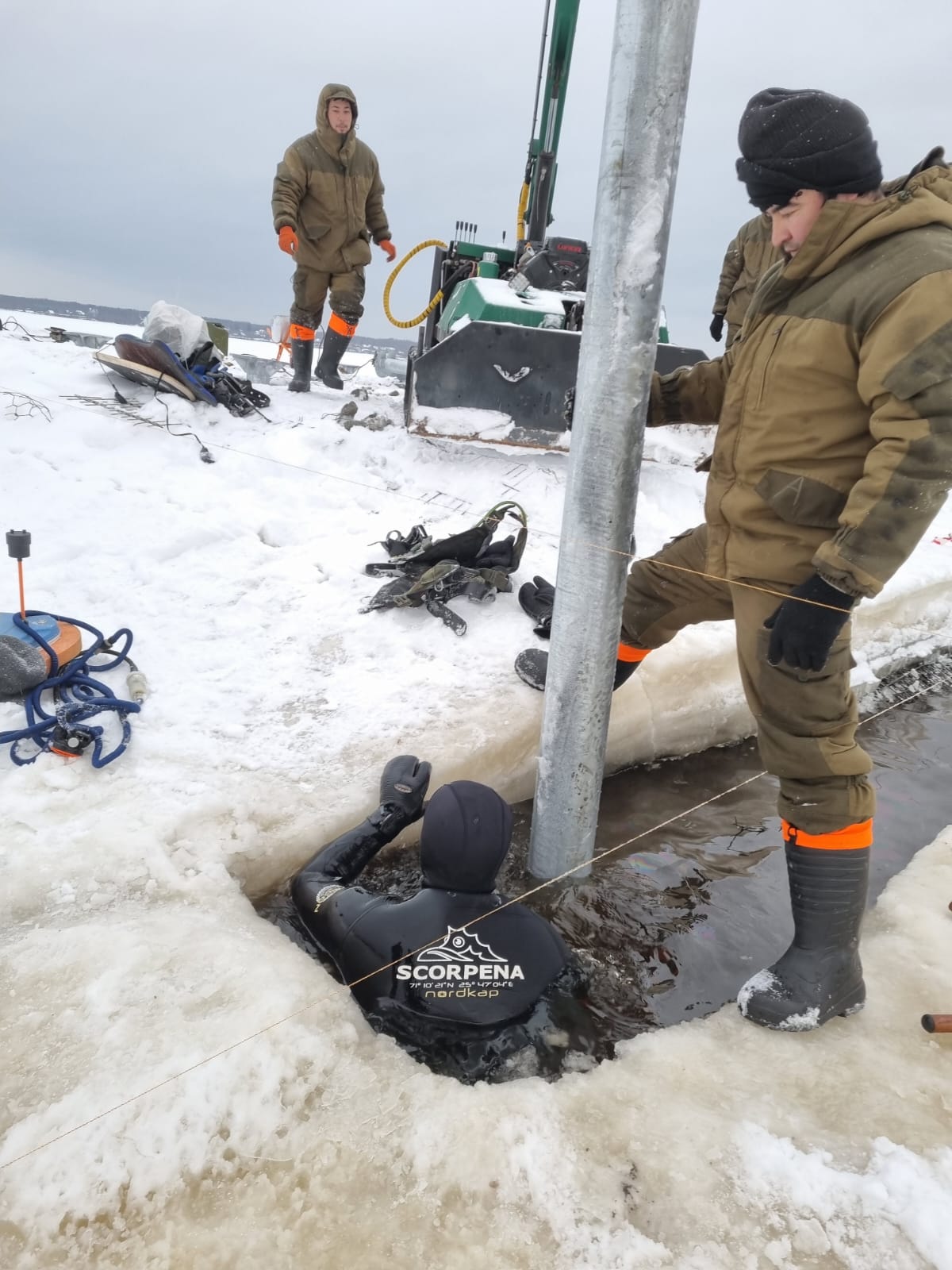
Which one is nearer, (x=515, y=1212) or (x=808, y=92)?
(x=515, y=1212)

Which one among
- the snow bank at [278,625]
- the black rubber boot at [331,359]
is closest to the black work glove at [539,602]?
the snow bank at [278,625]

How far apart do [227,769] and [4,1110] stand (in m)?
1.22

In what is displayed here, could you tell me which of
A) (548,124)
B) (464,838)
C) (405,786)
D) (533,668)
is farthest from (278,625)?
(548,124)

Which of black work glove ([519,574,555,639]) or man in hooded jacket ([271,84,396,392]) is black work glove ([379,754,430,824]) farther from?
man in hooded jacket ([271,84,396,392])

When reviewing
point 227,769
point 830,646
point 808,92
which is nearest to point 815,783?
point 830,646

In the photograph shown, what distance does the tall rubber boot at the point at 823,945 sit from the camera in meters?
1.86

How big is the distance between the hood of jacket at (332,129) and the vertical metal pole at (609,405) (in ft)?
17.1

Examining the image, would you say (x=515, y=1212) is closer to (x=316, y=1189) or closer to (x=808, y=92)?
(x=316, y=1189)

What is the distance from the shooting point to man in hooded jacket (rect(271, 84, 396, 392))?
6074 millimetres

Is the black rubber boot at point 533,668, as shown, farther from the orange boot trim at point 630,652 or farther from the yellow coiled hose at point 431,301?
the yellow coiled hose at point 431,301

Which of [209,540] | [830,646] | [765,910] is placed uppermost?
[830,646]

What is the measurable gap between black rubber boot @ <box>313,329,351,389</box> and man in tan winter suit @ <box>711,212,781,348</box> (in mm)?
3268

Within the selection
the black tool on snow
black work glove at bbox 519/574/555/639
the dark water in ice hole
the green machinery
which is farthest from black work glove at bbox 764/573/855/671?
the green machinery

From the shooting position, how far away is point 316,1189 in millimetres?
1390
